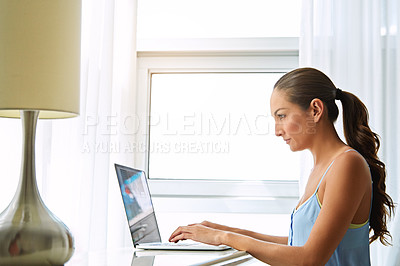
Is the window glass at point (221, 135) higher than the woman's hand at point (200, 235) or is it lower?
higher

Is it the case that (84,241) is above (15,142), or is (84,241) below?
below

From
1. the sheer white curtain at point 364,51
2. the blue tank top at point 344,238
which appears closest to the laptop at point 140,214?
the blue tank top at point 344,238

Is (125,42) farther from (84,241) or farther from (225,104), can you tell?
(84,241)

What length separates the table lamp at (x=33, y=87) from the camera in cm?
95

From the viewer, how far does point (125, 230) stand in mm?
2178

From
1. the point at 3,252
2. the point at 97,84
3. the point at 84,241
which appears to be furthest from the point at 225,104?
the point at 3,252

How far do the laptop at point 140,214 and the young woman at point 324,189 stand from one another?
53 mm

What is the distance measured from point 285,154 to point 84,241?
1.06m

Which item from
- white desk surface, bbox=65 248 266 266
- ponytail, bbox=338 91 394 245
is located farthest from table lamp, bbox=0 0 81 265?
ponytail, bbox=338 91 394 245

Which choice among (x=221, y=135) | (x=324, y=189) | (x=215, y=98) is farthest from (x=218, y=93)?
(x=324, y=189)

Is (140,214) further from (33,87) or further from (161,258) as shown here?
(33,87)

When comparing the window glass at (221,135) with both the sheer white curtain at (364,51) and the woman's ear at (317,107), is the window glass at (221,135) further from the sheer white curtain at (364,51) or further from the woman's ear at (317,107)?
the woman's ear at (317,107)

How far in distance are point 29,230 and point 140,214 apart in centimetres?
57

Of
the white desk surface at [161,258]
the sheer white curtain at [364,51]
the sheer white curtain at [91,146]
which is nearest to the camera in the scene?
the white desk surface at [161,258]
